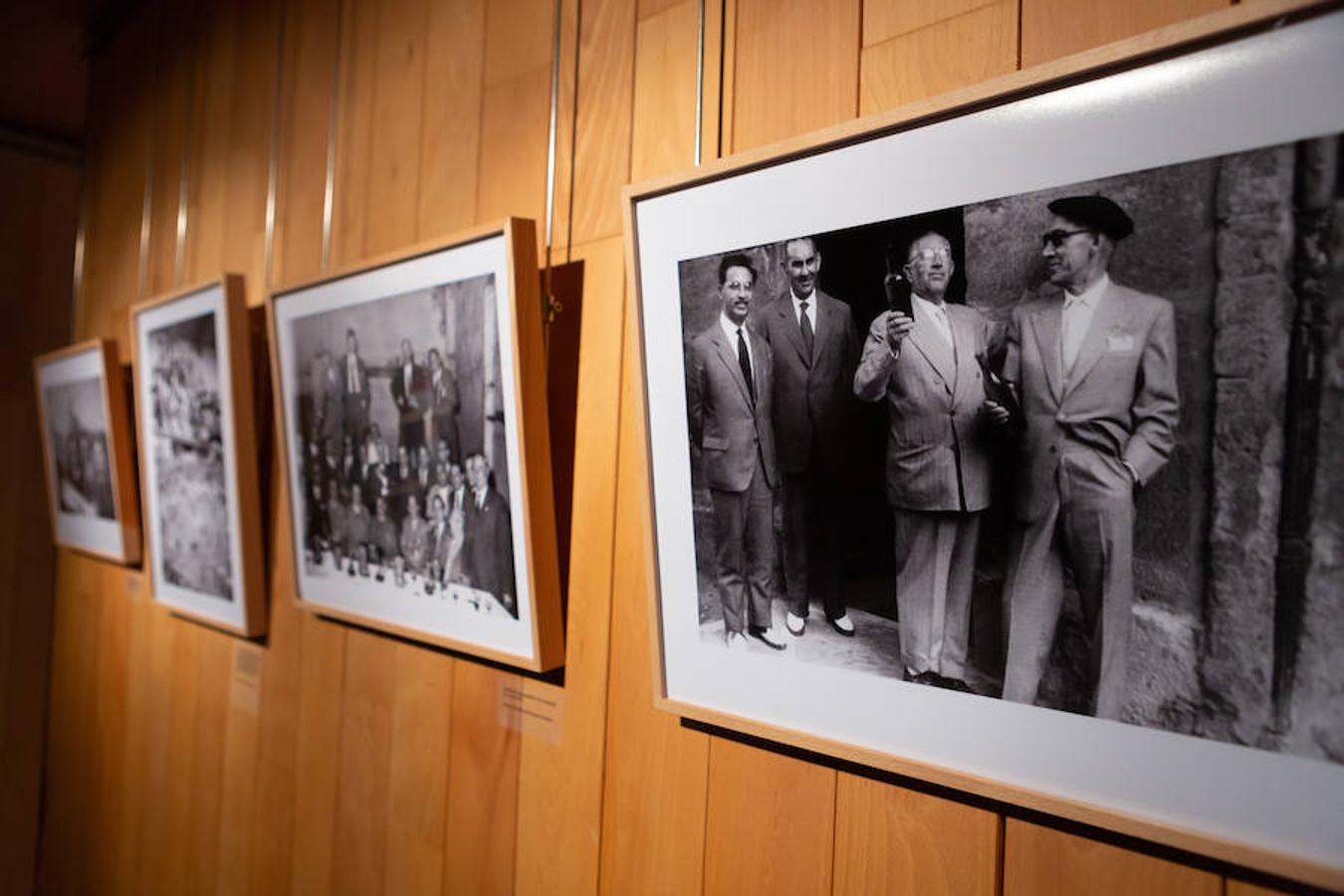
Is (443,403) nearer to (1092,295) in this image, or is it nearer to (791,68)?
(791,68)

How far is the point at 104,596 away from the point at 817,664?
2027mm

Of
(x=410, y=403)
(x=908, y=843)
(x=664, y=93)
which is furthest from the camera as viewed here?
(x=410, y=403)

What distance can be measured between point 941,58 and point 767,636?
0.51 metres

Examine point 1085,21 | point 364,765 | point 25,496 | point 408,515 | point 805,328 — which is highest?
point 1085,21

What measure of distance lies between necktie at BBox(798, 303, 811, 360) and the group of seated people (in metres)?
0.44

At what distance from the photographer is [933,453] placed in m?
0.67

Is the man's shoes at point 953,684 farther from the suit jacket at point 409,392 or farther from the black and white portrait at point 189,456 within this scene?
the black and white portrait at point 189,456

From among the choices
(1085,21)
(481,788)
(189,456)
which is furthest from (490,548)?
(189,456)

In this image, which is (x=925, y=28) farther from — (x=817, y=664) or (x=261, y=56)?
(x=261, y=56)

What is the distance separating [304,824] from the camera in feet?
4.71

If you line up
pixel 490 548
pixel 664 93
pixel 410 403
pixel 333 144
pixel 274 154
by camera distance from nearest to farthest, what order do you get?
pixel 664 93 < pixel 490 548 < pixel 410 403 < pixel 333 144 < pixel 274 154

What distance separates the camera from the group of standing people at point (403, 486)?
1.07 metres

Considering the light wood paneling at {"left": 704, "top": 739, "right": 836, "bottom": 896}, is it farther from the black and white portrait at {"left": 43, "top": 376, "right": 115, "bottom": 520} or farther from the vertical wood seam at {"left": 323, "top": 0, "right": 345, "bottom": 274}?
the black and white portrait at {"left": 43, "top": 376, "right": 115, "bottom": 520}

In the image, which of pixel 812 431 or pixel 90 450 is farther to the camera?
pixel 90 450
